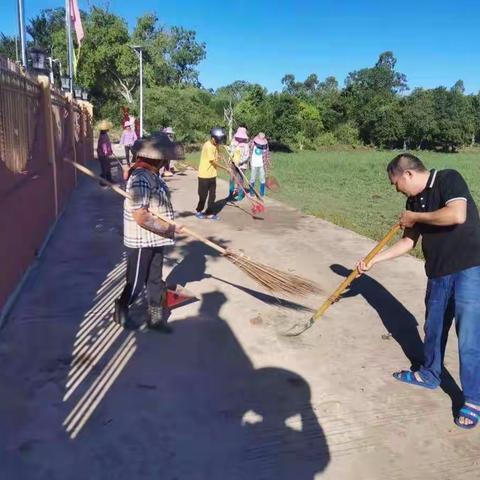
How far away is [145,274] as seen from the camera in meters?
4.51

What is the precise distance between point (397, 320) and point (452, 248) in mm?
1914

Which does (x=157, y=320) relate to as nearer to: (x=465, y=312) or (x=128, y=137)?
(x=465, y=312)

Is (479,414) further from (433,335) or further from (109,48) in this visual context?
(109,48)

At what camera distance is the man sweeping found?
4.17 m

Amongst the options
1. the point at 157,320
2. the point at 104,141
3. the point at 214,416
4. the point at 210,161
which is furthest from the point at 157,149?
the point at 104,141

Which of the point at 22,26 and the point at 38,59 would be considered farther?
the point at 38,59

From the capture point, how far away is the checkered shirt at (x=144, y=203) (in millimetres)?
4156

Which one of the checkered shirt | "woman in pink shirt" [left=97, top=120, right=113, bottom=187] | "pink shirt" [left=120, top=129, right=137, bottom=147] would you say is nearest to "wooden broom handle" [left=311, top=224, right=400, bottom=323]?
the checkered shirt

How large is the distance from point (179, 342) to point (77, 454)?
1.58 m

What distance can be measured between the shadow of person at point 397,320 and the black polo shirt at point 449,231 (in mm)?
1008

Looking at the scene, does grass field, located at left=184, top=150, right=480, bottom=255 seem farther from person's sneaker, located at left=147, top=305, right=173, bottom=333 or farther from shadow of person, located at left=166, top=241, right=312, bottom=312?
person's sneaker, located at left=147, top=305, right=173, bottom=333

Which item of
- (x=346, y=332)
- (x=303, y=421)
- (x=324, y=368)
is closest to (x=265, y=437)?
(x=303, y=421)

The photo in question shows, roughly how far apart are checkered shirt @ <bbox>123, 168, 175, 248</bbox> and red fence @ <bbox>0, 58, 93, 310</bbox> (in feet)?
4.31

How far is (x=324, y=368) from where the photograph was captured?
4.05 m
